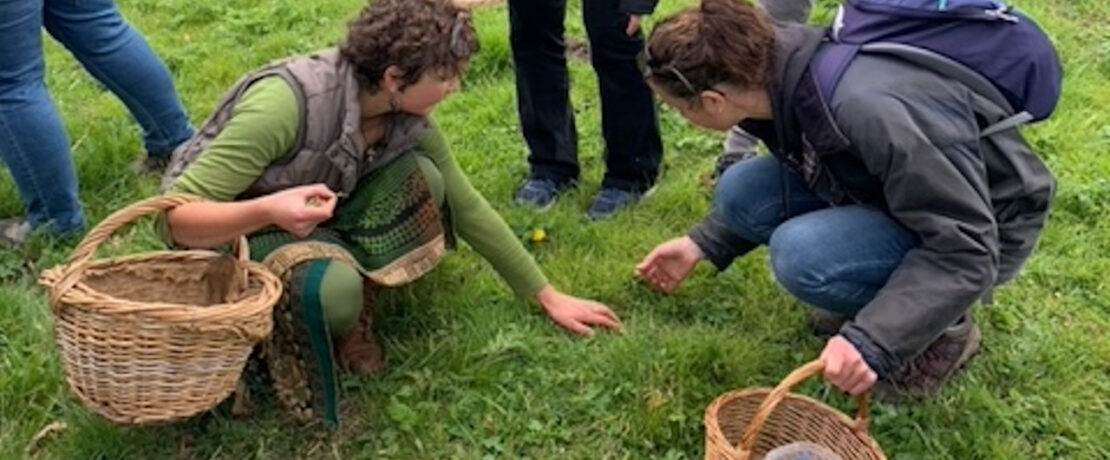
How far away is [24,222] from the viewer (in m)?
3.76

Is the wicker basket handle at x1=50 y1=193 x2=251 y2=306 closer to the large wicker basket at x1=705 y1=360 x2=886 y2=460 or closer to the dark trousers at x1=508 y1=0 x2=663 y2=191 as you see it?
the large wicker basket at x1=705 y1=360 x2=886 y2=460

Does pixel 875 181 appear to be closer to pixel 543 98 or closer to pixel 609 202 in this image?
pixel 609 202

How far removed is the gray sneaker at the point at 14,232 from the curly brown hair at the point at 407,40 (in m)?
1.40

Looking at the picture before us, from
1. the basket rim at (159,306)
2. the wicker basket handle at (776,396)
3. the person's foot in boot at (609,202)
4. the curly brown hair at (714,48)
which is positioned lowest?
the person's foot in boot at (609,202)

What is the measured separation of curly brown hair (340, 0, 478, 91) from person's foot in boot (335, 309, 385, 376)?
1.91 ft

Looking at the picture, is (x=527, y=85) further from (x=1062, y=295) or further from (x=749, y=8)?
(x=1062, y=295)

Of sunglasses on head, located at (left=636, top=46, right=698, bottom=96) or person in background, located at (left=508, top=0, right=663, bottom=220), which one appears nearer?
sunglasses on head, located at (left=636, top=46, right=698, bottom=96)

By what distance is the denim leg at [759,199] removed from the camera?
3068 millimetres

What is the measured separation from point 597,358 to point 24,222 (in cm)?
180

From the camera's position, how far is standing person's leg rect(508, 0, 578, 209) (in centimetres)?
375

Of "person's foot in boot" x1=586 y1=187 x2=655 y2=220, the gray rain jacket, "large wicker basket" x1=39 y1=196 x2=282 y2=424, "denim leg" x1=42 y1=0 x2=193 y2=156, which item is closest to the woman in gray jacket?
the gray rain jacket

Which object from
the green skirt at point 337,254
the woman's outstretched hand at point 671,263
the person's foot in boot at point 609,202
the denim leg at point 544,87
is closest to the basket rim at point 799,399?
the woman's outstretched hand at point 671,263

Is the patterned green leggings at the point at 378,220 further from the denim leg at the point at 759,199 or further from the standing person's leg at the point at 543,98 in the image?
the standing person's leg at the point at 543,98

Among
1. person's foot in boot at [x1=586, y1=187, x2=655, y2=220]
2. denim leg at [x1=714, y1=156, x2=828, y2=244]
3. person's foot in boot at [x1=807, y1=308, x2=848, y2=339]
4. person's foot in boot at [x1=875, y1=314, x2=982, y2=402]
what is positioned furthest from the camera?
person's foot in boot at [x1=586, y1=187, x2=655, y2=220]
